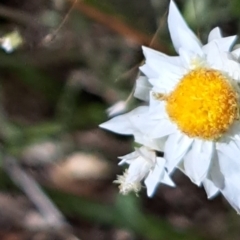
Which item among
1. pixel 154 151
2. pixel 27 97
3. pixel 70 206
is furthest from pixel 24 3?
pixel 154 151

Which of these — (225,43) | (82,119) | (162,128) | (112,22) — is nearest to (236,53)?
(225,43)

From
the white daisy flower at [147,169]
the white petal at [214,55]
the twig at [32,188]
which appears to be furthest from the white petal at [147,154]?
the twig at [32,188]

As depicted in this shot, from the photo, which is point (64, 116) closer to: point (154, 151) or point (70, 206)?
point (70, 206)

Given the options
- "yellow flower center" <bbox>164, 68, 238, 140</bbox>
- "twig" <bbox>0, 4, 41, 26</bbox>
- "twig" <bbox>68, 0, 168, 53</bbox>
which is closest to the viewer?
"yellow flower center" <bbox>164, 68, 238, 140</bbox>

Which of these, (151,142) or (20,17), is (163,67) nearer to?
(151,142)

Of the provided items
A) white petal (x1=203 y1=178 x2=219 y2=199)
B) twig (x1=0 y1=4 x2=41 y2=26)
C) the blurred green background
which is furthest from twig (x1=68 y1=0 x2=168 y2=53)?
white petal (x1=203 y1=178 x2=219 y2=199)

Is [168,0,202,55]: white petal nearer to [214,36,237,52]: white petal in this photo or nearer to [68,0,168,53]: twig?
[214,36,237,52]: white petal

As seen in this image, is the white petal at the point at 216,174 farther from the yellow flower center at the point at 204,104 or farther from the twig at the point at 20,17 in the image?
the twig at the point at 20,17
